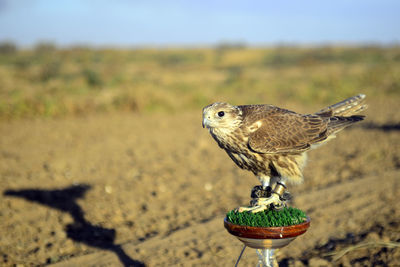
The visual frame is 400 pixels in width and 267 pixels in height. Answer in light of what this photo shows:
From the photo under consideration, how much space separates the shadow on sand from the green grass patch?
186cm

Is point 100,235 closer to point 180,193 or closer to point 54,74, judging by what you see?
point 180,193

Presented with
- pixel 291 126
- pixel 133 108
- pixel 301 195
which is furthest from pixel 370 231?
pixel 133 108

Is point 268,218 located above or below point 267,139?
below

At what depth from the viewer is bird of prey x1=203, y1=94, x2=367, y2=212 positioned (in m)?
3.07

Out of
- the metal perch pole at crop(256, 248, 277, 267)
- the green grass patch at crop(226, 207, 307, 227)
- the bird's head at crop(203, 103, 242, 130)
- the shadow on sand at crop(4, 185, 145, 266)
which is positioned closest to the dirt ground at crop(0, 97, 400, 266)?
the shadow on sand at crop(4, 185, 145, 266)

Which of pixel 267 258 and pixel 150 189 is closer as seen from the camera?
pixel 267 258

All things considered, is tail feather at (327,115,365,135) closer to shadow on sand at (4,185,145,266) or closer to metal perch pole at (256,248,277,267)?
metal perch pole at (256,248,277,267)

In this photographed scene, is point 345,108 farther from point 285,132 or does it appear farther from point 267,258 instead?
point 267,258

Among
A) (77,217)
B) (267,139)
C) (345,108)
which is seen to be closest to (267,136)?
(267,139)

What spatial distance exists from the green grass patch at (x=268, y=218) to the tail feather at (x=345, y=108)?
116cm

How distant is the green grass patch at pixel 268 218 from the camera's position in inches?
112

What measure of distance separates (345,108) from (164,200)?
12.7 feet

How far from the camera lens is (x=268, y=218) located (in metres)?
A: 2.93

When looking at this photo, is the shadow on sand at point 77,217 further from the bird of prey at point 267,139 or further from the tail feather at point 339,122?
the tail feather at point 339,122
